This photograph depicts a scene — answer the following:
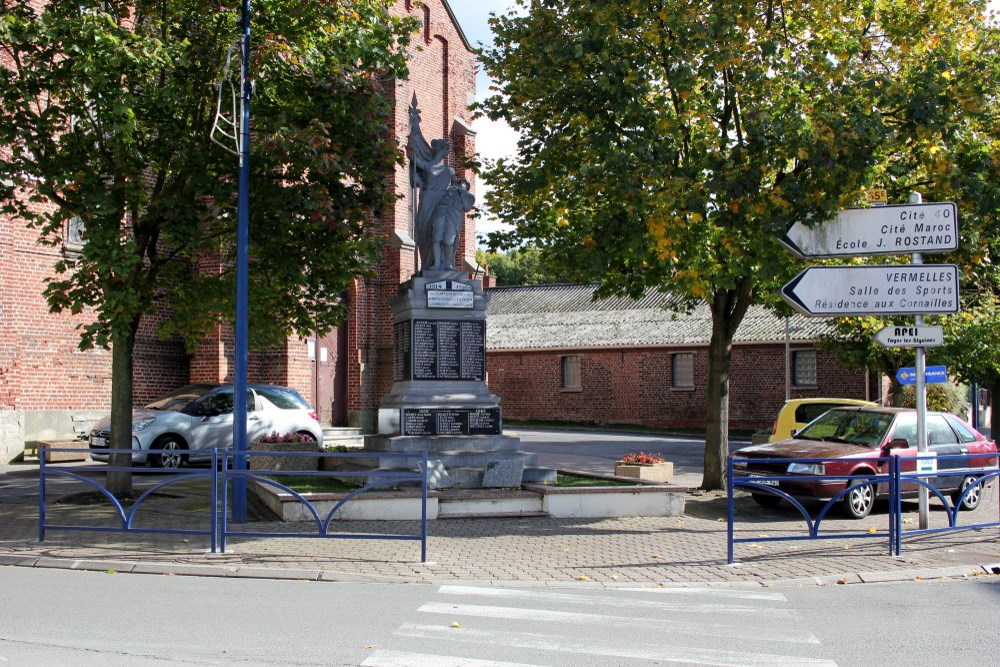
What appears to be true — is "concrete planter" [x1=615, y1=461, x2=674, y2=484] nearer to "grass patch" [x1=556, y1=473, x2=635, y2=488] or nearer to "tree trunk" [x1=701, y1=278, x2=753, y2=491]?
"grass patch" [x1=556, y1=473, x2=635, y2=488]

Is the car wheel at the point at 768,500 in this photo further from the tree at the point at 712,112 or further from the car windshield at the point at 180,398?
the car windshield at the point at 180,398

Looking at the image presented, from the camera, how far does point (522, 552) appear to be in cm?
1016

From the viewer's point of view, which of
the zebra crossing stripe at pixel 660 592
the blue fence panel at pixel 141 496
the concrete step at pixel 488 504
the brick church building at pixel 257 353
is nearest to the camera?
the zebra crossing stripe at pixel 660 592

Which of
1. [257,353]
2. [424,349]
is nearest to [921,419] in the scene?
[424,349]

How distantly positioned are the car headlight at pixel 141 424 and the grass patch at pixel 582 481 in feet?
24.8

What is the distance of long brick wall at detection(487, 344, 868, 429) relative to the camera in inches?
1485

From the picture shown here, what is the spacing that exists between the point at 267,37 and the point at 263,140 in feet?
5.49

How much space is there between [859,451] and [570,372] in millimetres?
29656

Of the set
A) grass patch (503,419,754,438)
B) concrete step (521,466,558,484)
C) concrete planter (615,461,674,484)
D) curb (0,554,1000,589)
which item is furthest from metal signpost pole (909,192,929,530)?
grass patch (503,419,754,438)

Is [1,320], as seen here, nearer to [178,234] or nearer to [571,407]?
[178,234]

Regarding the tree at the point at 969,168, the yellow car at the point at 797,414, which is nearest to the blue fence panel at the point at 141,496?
the tree at the point at 969,168

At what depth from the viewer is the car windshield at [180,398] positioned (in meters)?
18.2

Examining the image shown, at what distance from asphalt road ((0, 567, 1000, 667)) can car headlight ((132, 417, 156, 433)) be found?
846cm

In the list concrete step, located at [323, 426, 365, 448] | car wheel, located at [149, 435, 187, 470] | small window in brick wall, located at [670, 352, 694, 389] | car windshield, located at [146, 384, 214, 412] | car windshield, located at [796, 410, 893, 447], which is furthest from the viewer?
small window in brick wall, located at [670, 352, 694, 389]
